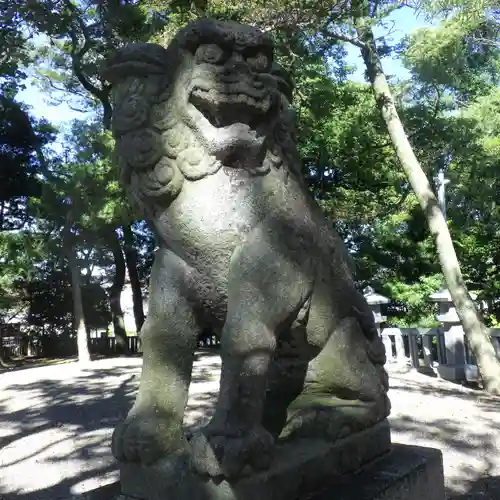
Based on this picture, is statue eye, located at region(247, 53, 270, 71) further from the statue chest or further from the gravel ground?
the gravel ground

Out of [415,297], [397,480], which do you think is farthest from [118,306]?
[397,480]

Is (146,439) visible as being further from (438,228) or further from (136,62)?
(438,228)

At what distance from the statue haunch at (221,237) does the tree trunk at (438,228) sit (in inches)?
227

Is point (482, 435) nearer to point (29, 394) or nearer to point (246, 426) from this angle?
point (246, 426)

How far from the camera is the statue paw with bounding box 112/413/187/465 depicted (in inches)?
63.5

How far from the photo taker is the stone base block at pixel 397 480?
1.70m

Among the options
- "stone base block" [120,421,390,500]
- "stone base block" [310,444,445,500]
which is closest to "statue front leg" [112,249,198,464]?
"stone base block" [120,421,390,500]

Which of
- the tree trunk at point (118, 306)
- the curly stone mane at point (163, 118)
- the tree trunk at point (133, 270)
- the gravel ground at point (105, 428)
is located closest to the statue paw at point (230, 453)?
the curly stone mane at point (163, 118)

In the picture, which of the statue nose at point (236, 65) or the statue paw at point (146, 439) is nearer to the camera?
the statue paw at point (146, 439)

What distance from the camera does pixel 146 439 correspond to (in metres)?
1.62

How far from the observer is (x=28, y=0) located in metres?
8.64

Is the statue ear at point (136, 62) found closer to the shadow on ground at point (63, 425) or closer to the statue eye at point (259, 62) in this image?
the statue eye at point (259, 62)

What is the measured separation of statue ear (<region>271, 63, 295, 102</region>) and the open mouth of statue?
16cm

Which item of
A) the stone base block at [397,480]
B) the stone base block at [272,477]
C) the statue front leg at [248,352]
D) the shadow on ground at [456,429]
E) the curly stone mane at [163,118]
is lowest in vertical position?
the shadow on ground at [456,429]
